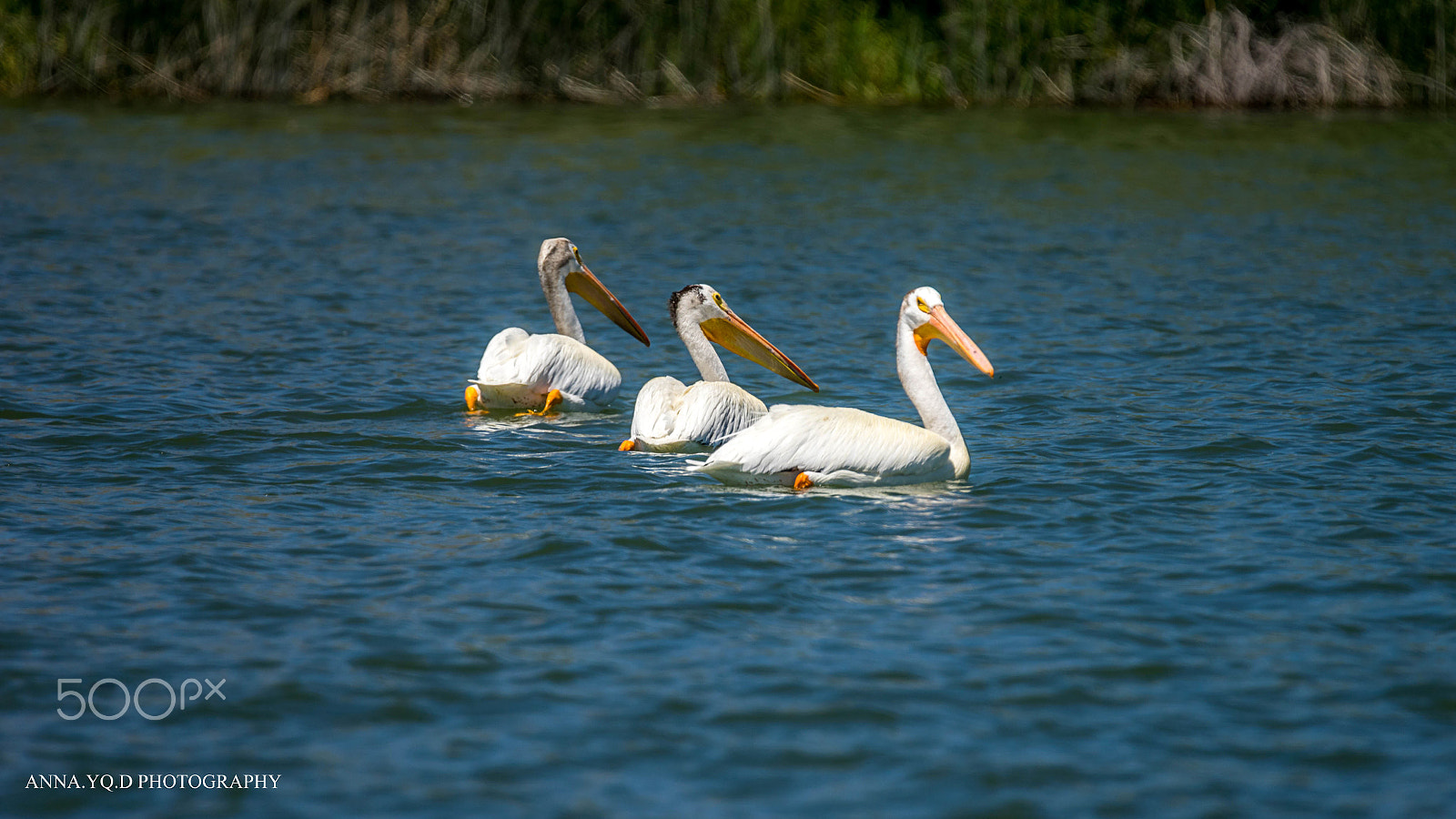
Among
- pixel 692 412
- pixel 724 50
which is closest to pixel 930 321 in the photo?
pixel 692 412

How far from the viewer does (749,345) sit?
7242 mm

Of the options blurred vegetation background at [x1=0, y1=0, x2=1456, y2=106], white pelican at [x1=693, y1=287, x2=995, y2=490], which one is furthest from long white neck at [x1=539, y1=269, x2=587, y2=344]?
blurred vegetation background at [x1=0, y1=0, x2=1456, y2=106]

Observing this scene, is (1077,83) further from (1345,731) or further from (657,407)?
(1345,731)

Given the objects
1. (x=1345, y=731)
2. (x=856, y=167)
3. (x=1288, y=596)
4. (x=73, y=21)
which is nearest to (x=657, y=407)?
(x=1288, y=596)

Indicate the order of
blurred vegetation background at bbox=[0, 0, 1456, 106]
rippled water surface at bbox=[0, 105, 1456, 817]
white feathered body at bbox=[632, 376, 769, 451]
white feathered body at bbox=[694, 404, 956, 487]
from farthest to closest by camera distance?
1. blurred vegetation background at bbox=[0, 0, 1456, 106]
2. white feathered body at bbox=[632, 376, 769, 451]
3. white feathered body at bbox=[694, 404, 956, 487]
4. rippled water surface at bbox=[0, 105, 1456, 817]

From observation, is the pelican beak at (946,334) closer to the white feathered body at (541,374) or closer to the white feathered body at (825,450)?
the white feathered body at (825,450)

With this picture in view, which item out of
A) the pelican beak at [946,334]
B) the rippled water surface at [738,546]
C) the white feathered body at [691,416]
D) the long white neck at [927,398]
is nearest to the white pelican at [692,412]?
the white feathered body at [691,416]

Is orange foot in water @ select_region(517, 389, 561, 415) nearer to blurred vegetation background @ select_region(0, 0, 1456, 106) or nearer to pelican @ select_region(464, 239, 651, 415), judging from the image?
pelican @ select_region(464, 239, 651, 415)

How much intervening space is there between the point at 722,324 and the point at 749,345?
0.17 meters

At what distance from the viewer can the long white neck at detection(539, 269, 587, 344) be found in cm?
829

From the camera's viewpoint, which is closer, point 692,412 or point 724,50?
point 692,412

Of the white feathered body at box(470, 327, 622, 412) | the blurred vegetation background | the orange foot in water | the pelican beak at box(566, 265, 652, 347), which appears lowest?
the orange foot in water

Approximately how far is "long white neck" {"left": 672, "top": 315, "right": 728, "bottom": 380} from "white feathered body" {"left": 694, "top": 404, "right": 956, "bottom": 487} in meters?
1.40

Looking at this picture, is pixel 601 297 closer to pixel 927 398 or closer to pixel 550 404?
pixel 550 404
